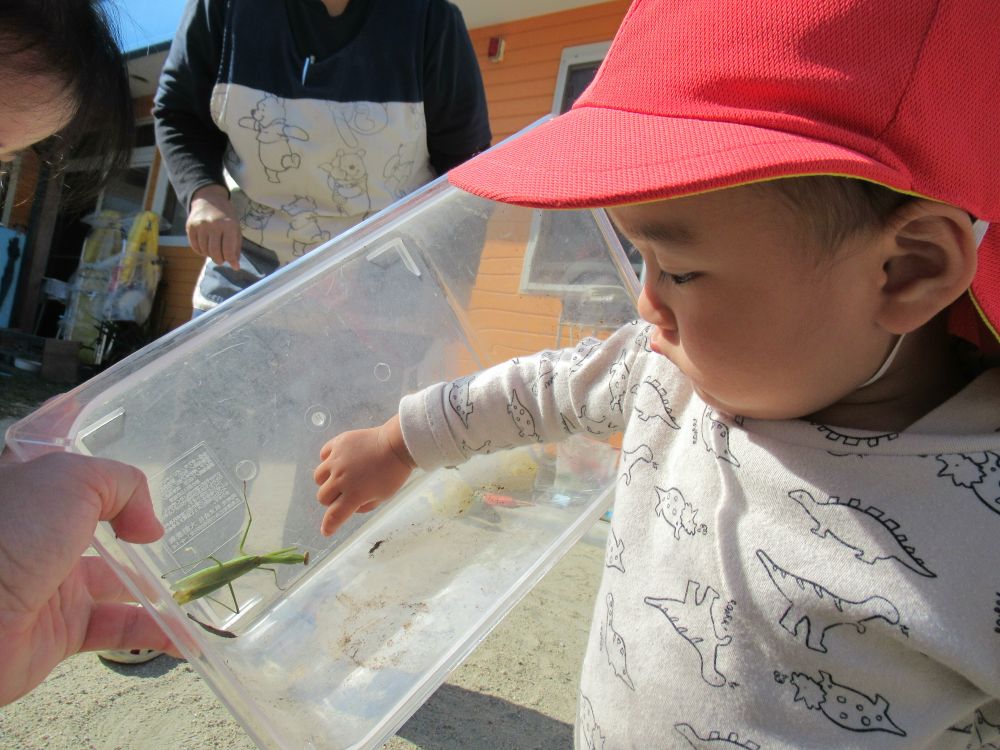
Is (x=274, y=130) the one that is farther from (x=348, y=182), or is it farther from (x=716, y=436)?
(x=716, y=436)

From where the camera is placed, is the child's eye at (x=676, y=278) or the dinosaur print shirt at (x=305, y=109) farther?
the dinosaur print shirt at (x=305, y=109)

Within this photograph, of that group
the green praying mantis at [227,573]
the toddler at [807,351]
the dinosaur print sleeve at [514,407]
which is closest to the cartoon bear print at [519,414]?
the dinosaur print sleeve at [514,407]

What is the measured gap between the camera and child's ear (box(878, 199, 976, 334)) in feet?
2.30

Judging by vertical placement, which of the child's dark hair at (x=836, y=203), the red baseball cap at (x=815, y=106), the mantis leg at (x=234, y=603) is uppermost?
the red baseball cap at (x=815, y=106)

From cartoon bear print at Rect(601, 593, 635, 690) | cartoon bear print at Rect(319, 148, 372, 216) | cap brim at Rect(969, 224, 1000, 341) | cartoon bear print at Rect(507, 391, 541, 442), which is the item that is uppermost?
cap brim at Rect(969, 224, 1000, 341)

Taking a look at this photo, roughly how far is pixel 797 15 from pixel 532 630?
1.74 meters

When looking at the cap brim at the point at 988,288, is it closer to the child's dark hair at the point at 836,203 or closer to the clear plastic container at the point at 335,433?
the child's dark hair at the point at 836,203

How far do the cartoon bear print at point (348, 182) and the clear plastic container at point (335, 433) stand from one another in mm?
165

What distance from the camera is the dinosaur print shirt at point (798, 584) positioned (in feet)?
2.44

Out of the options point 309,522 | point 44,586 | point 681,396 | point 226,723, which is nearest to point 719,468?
point 681,396

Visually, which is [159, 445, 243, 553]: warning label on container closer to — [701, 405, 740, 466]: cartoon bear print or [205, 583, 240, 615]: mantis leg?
[205, 583, 240, 615]: mantis leg

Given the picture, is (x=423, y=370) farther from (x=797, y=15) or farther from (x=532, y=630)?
(x=797, y=15)

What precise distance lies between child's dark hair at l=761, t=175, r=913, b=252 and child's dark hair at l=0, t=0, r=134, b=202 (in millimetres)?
929

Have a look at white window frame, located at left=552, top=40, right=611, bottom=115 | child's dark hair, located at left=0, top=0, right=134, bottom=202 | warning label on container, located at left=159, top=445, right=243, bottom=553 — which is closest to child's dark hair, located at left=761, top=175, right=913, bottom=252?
child's dark hair, located at left=0, top=0, right=134, bottom=202
